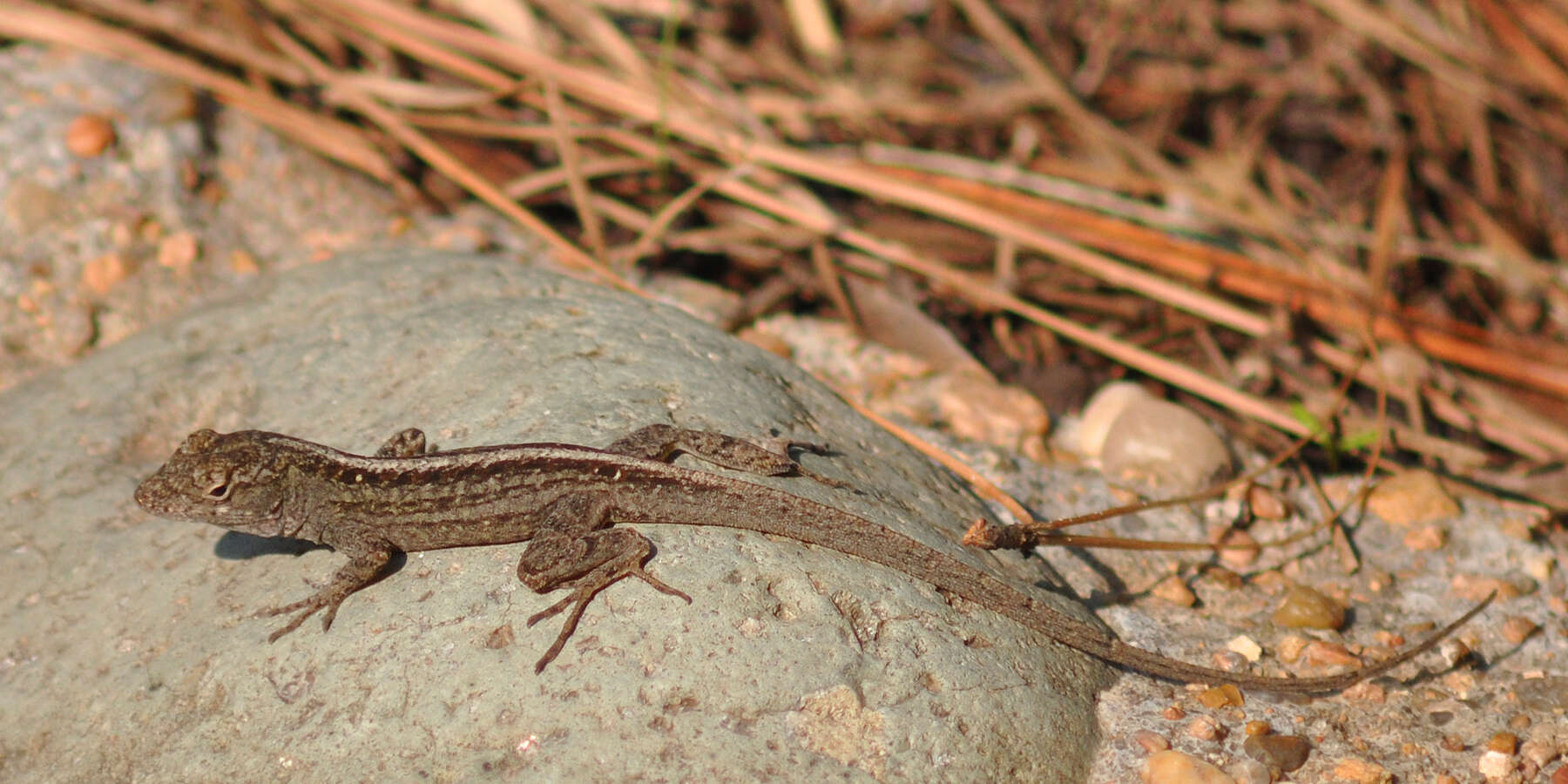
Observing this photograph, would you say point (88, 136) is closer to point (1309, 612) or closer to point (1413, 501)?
point (1309, 612)

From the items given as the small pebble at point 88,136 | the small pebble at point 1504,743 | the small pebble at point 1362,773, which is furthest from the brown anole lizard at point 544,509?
the small pebble at point 88,136

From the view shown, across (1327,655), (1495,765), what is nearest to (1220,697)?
(1327,655)

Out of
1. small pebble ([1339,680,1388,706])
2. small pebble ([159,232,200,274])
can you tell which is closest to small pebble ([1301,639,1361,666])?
small pebble ([1339,680,1388,706])

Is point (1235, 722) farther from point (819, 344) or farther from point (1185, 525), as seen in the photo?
point (819, 344)

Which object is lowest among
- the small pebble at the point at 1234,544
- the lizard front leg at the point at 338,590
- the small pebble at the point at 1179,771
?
the small pebble at the point at 1234,544

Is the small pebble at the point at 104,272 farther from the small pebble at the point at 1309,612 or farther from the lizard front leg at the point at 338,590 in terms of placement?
the small pebble at the point at 1309,612
